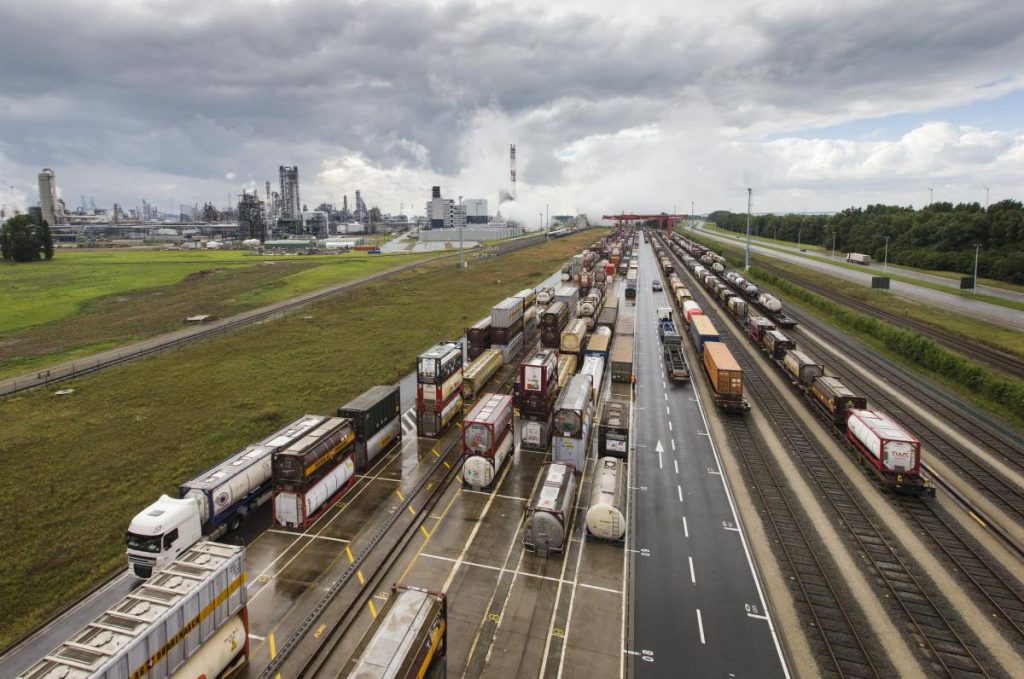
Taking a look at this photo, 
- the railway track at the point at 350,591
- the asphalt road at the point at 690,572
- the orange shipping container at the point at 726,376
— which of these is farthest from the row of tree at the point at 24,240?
the orange shipping container at the point at 726,376

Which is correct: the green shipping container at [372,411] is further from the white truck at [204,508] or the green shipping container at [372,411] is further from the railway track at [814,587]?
the railway track at [814,587]

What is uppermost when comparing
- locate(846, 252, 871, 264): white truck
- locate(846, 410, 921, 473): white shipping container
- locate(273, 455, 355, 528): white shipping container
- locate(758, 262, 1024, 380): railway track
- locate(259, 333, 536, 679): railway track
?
locate(846, 252, 871, 264): white truck

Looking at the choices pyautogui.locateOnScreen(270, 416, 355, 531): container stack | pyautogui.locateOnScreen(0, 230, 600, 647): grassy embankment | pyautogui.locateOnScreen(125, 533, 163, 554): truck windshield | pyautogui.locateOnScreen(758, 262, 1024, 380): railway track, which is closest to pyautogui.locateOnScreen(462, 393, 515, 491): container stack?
pyautogui.locateOnScreen(270, 416, 355, 531): container stack

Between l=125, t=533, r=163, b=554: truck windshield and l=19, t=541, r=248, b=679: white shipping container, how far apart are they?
642cm

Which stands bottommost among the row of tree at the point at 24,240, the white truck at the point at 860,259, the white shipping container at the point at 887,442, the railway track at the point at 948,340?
the white shipping container at the point at 887,442

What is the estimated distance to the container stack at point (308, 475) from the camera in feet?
107

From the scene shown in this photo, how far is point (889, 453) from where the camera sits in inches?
1443

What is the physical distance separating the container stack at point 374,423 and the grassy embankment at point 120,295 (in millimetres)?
51831

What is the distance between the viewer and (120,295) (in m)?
120

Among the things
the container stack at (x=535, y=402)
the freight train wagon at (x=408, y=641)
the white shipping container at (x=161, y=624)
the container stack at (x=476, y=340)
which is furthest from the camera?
the container stack at (x=476, y=340)

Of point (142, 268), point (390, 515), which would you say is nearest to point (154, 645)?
point (390, 515)

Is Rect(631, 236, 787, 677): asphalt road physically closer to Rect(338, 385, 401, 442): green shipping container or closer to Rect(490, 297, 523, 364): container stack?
Rect(338, 385, 401, 442): green shipping container

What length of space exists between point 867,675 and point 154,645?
28544 millimetres

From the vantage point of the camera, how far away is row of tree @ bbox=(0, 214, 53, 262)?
17500 centimetres
